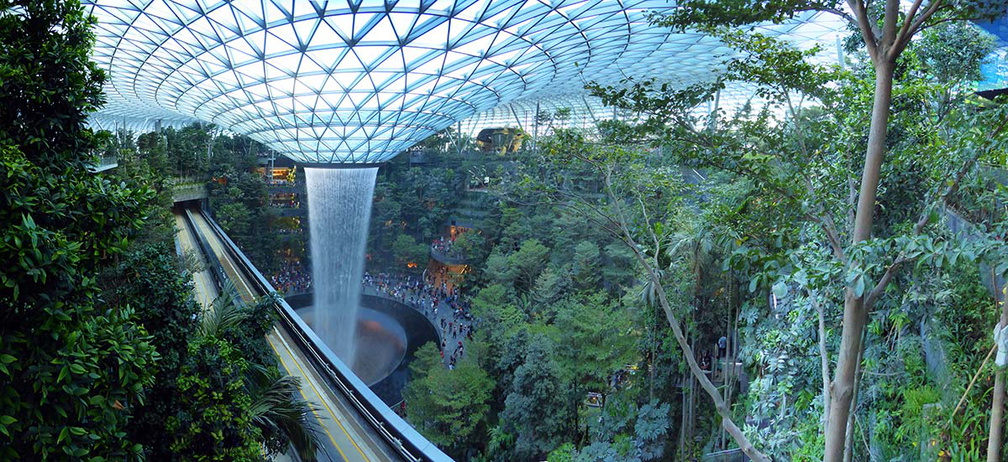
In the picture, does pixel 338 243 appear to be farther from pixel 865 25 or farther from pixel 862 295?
pixel 865 25

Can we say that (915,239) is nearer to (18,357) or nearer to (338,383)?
(18,357)

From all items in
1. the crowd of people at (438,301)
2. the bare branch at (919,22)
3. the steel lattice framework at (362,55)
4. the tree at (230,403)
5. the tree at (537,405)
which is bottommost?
the crowd of people at (438,301)

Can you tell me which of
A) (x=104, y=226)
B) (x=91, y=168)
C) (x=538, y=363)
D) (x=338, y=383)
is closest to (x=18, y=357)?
(x=104, y=226)

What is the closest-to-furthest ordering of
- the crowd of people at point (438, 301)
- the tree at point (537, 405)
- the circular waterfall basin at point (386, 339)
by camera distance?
the tree at point (537, 405)
the circular waterfall basin at point (386, 339)
the crowd of people at point (438, 301)

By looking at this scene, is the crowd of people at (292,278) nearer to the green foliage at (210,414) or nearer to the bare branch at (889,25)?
the green foliage at (210,414)

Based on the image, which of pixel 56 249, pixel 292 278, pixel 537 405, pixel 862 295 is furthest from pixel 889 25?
pixel 292 278

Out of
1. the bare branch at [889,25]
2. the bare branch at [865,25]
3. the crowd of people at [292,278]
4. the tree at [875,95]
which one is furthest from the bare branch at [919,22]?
the crowd of people at [292,278]
